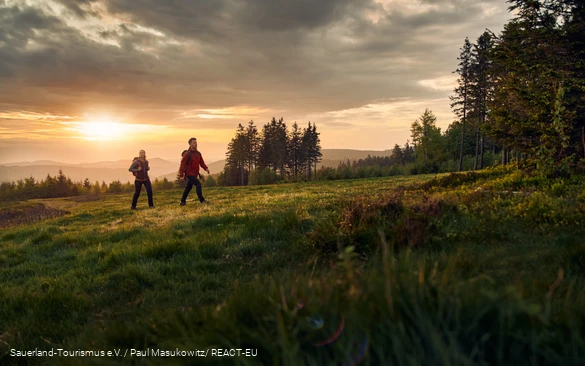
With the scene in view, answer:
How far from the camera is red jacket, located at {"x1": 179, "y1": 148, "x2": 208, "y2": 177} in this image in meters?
16.4

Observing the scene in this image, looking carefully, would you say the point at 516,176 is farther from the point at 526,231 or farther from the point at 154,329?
the point at 154,329

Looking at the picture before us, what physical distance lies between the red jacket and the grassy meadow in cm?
638

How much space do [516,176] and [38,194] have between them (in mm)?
100529

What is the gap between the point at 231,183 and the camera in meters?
105

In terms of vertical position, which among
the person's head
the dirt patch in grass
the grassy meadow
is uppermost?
the person's head

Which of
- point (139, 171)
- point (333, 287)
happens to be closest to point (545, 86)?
point (333, 287)

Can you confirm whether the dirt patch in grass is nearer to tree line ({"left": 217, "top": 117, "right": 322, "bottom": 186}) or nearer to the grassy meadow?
the grassy meadow

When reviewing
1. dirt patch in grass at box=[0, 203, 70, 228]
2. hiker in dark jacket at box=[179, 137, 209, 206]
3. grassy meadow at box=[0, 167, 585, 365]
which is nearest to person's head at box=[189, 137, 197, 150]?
hiker in dark jacket at box=[179, 137, 209, 206]

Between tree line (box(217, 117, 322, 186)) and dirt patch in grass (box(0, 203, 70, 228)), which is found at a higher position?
tree line (box(217, 117, 322, 186))

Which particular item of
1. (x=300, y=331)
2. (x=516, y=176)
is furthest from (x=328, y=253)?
(x=516, y=176)

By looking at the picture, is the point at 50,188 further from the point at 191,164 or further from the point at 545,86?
the point at 545,86

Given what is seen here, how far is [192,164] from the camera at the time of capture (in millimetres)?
16781

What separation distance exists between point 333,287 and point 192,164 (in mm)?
15540

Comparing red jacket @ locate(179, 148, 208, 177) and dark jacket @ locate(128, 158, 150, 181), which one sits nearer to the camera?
red jacket @ locate(179, 148, 208, 177)
